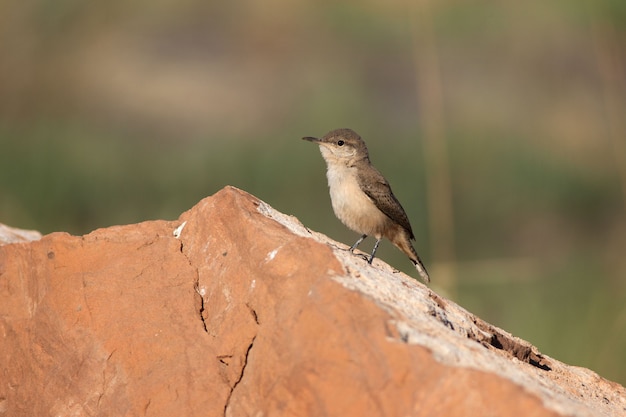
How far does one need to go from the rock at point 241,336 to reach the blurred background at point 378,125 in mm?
4778

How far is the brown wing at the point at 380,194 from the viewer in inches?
289

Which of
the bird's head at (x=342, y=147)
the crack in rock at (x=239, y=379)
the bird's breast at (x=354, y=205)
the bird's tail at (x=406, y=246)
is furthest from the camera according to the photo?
the bird's tail at (x=406, y=246)

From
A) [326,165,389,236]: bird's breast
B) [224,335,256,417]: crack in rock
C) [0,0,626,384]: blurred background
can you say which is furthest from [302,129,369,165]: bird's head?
[224,335,256,417]: crack in rock

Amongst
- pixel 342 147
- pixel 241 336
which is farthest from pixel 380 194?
pixel 241 336

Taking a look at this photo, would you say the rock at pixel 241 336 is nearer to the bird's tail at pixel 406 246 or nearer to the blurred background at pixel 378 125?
the bird's tail at pixel 406 246

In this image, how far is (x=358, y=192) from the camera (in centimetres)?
730

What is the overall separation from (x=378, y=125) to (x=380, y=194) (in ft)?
20.1

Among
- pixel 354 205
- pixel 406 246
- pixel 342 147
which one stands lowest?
pixel 406 246

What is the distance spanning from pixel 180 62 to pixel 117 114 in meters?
2.89

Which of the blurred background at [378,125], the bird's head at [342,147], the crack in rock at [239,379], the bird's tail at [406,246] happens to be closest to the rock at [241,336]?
the crack in rock at [239,379]

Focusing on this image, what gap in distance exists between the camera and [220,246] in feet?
17.0

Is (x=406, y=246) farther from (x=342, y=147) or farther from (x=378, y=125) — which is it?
(x=378, y=125)

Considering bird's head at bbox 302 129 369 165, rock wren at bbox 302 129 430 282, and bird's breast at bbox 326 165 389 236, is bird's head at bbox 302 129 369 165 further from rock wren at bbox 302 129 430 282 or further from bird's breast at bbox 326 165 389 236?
bird's breast at bbox 326 165 389 236

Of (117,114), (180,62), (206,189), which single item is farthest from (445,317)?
(180,62)
